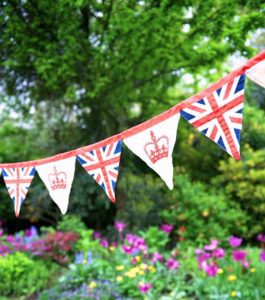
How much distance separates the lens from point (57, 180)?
7.94 ft

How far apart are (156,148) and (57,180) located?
80 centimetres

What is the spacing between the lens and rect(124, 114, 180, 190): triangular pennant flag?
1913 mm

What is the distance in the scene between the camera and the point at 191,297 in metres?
3.74

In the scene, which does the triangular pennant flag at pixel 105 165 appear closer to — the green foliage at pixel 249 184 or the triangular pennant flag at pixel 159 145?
the triangular pennant flag at pixel 159 145

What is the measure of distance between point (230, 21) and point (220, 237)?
3.05 m

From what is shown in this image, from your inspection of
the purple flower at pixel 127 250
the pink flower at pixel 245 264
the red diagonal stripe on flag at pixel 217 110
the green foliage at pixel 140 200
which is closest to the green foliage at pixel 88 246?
the purple flower at pixel 127 250

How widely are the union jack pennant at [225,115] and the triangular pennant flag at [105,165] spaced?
610 millimetres

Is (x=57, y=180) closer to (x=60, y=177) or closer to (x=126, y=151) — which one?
(x=60, y=177)

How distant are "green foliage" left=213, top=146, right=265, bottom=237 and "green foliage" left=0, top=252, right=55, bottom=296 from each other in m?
3.48

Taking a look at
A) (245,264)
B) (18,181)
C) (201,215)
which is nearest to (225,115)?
(18,181)

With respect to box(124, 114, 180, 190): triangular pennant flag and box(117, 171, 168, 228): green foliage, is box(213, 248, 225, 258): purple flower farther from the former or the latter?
box(124, 114, 180, 190): triangular pennant flag

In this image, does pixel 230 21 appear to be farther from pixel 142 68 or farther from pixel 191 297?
pixel 191 297

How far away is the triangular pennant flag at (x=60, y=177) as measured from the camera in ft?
7.75

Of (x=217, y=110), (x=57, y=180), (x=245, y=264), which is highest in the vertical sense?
(x=217, y=110)
